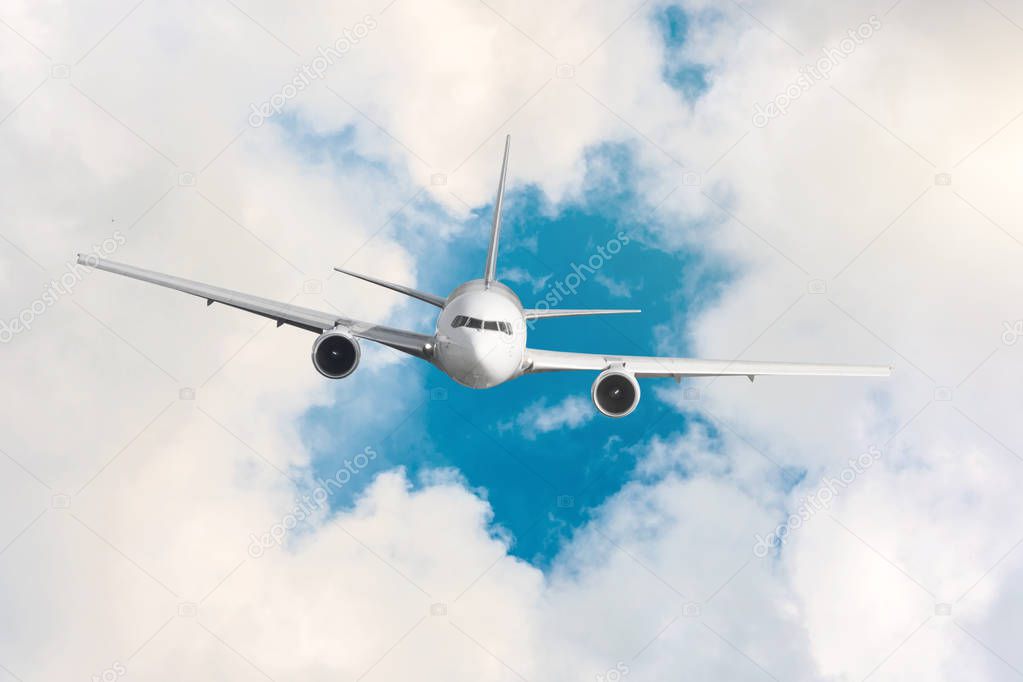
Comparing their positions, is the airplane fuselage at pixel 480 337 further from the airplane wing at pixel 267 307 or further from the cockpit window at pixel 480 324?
the airplane wing at pixel 267 307

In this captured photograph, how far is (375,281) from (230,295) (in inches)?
259

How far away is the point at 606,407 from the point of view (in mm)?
32531

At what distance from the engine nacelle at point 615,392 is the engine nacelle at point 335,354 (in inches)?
363

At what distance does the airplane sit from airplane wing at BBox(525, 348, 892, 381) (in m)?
0.04

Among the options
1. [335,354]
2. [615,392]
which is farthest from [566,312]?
[335,354]

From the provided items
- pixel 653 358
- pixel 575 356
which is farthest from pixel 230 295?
pixel 653 358

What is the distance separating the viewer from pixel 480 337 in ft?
94.3

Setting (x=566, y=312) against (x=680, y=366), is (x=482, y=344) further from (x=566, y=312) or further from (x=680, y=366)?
(x=680, y=366)

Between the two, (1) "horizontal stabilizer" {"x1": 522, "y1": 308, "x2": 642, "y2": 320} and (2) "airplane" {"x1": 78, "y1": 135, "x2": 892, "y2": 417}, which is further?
(1) "horizontal stabilizer" {"x1": 522, "y1": 308, "x2": 642, "y2": 320}

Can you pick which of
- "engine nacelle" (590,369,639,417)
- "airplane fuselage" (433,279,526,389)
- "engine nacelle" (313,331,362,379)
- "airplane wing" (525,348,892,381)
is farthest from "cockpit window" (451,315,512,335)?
"engine nacelle" (590,369,639,417)

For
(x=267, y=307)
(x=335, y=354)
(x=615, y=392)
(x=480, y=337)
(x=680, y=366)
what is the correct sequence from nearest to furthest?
(x=480, y=337) < (x=335, y=354) < (x=615, y=392) < (x=267, y=307) < (x=680, y=366)

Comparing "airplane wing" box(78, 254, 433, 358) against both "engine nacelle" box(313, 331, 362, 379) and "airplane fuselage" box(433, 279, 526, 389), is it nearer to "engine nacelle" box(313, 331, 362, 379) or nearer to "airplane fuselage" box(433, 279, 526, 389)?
"engine nacelle" box(313, 331, 362, 379)

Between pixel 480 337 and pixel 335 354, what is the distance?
6.14m

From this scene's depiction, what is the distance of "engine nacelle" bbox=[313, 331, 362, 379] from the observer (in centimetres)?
3109
